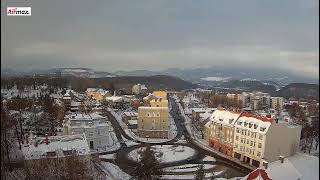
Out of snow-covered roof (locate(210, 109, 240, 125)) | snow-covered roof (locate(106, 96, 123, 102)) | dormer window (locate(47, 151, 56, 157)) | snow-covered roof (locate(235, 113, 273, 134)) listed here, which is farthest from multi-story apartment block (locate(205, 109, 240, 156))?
snow-covered roof (locate(106, 96, 123, 102))

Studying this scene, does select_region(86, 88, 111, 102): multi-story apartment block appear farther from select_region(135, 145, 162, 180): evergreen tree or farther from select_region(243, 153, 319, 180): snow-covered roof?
select_region(243, 153, 319, 180): snow-covered roof

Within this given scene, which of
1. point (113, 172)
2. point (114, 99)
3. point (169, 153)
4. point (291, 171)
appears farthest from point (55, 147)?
point (114, 99)

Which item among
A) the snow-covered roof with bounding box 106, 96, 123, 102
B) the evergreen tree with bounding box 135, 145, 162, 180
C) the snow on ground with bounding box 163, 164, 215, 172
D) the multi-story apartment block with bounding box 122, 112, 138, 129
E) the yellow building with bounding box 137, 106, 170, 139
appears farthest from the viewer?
the snow-covered roof with bounding box 106, 96, 123, 102

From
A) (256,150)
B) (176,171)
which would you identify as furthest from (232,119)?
(176,171)

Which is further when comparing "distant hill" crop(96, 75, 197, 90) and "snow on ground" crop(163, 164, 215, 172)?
"distant hill" crop(96, 75, 197, 90)

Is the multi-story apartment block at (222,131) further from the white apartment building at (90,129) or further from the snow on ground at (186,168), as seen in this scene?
the white apartment building at (90,129)

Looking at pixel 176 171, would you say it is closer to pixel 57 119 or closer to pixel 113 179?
pixel 113 179

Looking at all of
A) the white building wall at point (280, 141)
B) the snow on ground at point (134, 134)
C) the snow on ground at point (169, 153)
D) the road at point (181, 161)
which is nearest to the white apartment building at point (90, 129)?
the road at point (181, 161)
